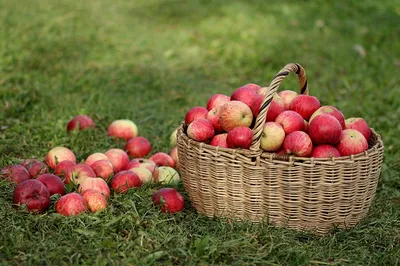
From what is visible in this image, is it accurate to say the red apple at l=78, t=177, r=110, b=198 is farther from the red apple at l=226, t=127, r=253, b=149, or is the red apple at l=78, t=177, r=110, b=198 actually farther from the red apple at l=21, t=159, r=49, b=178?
the red apple at l=226, t=127, r=253, b=149

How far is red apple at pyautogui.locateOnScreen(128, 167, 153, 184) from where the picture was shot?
397 centimetres

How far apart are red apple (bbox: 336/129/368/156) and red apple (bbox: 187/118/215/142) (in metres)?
0.77

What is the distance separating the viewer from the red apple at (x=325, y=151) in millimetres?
3283

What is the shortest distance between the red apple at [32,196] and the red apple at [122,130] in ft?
4.90

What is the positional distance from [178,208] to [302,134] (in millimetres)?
907

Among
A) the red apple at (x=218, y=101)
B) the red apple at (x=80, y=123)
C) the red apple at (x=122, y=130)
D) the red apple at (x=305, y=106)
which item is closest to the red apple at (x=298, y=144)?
the red apple at (x=305, y=106)

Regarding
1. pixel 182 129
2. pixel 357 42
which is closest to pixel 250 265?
pixel 182 129

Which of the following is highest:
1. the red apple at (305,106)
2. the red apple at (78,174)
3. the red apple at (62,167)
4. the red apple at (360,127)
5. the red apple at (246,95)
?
Answer: the red apple at (246,95)

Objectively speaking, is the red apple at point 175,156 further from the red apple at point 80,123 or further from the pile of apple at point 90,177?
the red apple at point 80,123

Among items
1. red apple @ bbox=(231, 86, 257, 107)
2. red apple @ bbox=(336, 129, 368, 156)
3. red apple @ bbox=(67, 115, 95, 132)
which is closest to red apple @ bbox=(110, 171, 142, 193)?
red apple @ bbox=(231, 86, 257, 107)

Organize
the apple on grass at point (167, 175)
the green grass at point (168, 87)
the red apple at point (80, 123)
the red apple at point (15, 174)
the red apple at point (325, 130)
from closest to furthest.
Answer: the green grass at point (168, 87), the red apple at point (325, 130), the red apple at point (15, 174), the apple on grass at point (167, 175), the red apple at point (80, 123)

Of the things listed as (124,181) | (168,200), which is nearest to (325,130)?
(168,200)

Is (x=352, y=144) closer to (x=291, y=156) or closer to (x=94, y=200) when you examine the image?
(x=291, y=156)

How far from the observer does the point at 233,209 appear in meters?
3.45
